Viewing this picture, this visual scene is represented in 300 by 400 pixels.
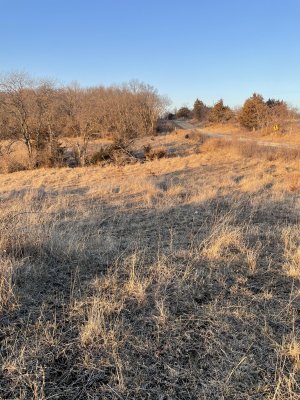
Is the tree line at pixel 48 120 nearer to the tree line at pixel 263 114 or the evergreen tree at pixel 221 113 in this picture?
the tree line at pixel 263 114

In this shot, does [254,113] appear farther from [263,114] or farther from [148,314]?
[148,314]

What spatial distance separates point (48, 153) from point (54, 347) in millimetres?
21605

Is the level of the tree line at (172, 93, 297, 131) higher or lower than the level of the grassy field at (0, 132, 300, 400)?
higher

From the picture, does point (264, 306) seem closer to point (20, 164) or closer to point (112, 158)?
point (112, 158)

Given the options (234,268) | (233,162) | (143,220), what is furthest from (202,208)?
(233,162)

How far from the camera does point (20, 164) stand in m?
23.0

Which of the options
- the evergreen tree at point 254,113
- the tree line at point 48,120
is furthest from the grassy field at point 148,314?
the evergreen tree at point 254,113

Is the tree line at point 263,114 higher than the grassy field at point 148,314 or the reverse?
higher

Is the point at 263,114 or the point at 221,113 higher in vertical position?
the point at 221,113

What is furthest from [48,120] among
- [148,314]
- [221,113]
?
[221,113]

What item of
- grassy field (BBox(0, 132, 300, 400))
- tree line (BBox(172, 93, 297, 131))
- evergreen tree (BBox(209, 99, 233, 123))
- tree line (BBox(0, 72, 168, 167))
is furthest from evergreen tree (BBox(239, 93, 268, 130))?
grassy field (BBox(0, 132, 300, 400))

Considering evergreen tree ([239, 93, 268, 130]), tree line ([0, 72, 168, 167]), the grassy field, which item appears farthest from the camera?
evergreen tree ([239, 93, 268, 130])

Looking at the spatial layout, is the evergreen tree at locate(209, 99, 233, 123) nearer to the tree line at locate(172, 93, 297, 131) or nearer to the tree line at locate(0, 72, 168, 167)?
the tree line at locate(172, 93, 297, 131)

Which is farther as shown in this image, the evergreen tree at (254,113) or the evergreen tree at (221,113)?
the evergreen tree at (221,113)
